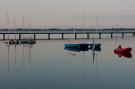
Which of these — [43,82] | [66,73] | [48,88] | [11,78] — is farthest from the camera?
[66,73]

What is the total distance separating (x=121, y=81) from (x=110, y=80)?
2.87 ft

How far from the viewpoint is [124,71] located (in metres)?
36.5

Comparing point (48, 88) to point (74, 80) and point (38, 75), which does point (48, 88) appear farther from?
point (38, 75)

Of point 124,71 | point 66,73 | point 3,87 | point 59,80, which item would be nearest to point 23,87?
point 3,87

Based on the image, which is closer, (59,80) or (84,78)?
(59,80)

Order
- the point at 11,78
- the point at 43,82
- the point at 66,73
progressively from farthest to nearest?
the point at 66,73 < the point at 11,78 < the point at 43,82

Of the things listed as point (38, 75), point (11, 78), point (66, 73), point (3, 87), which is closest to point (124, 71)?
point (66, 73)

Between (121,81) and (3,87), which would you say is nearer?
(3,87)

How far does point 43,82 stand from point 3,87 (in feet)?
11.3

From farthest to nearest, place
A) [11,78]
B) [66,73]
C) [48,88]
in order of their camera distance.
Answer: [66,73] → [11,78] → [48,88]

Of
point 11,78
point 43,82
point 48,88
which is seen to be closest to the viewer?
point 48,88

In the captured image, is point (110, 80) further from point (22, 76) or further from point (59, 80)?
point (22, 76)

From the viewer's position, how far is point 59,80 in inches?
1175

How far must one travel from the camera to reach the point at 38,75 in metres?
33.2
